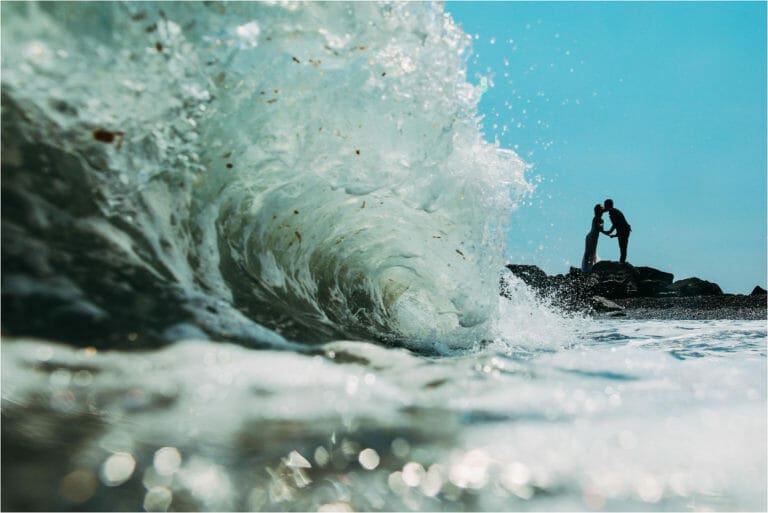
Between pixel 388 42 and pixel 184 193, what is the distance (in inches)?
48.3

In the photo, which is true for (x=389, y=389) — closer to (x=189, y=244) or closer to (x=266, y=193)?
(x=189, y=244)

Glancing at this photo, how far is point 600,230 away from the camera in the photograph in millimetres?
11406

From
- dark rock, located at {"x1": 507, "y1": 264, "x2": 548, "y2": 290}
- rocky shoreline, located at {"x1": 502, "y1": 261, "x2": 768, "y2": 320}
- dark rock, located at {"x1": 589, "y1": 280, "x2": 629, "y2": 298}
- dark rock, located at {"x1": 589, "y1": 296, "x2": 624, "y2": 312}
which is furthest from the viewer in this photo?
dark rock, located at {"x1": 589, "y1": 280, "x2": 629, "y2": 298}

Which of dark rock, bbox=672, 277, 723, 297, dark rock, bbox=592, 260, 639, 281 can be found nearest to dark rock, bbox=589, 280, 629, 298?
dark rock, bbox=592, 260, 639, 281

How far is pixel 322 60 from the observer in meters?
2.85

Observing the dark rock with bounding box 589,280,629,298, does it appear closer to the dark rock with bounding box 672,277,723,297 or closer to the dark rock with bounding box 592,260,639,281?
the dark rock with bounding box 592,260,639,281

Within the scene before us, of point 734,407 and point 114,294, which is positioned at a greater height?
point 114,294

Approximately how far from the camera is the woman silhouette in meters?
11.3

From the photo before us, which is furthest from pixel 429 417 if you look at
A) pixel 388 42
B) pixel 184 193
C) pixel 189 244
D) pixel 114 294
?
pixel 388 42

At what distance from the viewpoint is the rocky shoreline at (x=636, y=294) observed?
8906mm

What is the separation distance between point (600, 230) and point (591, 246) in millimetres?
349

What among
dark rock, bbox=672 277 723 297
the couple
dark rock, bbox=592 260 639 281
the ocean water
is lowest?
the ocean water

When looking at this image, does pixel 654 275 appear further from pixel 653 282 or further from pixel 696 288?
pixel 696 288

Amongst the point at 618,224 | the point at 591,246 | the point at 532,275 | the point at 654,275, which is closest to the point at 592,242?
the point at 591,246
